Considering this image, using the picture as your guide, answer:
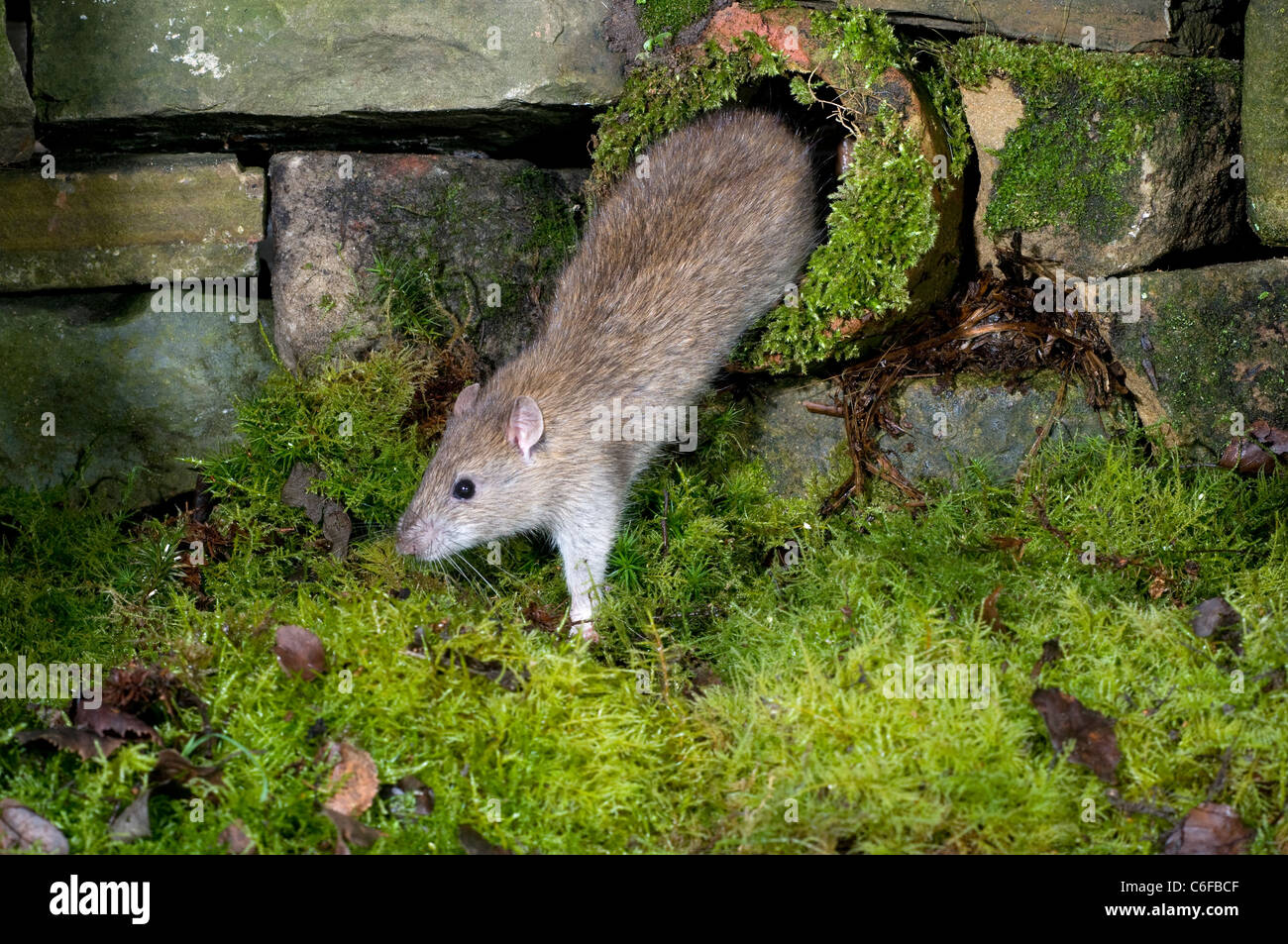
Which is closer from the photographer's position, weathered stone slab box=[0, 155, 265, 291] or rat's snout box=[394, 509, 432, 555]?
rat's snout box=[394, 509, 432, 555]

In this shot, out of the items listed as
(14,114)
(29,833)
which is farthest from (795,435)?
(14,114)

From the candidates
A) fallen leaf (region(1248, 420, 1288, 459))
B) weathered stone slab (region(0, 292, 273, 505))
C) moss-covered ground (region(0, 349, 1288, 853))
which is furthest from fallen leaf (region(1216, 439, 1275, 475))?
weathered stone slab (region(0, 292, 273, 505))

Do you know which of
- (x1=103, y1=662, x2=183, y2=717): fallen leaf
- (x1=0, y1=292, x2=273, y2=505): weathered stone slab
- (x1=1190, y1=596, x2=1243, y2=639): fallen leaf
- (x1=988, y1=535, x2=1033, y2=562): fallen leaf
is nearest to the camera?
(x1=103, y1=662, x2=183, y2=717): fallen leaf

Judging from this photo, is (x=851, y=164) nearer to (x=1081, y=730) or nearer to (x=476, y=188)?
(x=476, y=188)

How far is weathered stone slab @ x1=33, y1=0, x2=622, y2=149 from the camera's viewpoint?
5363 mm

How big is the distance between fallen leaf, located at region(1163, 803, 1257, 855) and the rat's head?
2902mm

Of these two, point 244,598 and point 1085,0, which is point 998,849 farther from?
point 1085,0

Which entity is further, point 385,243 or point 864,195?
point 385,243

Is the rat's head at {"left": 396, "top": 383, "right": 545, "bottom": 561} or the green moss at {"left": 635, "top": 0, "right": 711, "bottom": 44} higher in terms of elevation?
the green moss at {"left": 635, "top": 0, "right": 711, "bottom": 44}

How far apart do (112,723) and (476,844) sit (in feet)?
4.02

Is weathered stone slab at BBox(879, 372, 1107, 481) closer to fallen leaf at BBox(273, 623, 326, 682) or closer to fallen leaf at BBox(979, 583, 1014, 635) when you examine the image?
fallen leaf at BBox(979, 583, 1014, 635)

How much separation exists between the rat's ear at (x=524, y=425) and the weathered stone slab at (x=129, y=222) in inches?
74.4

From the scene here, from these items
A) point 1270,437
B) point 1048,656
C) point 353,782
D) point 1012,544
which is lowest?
point 353,782

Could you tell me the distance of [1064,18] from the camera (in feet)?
17.3
